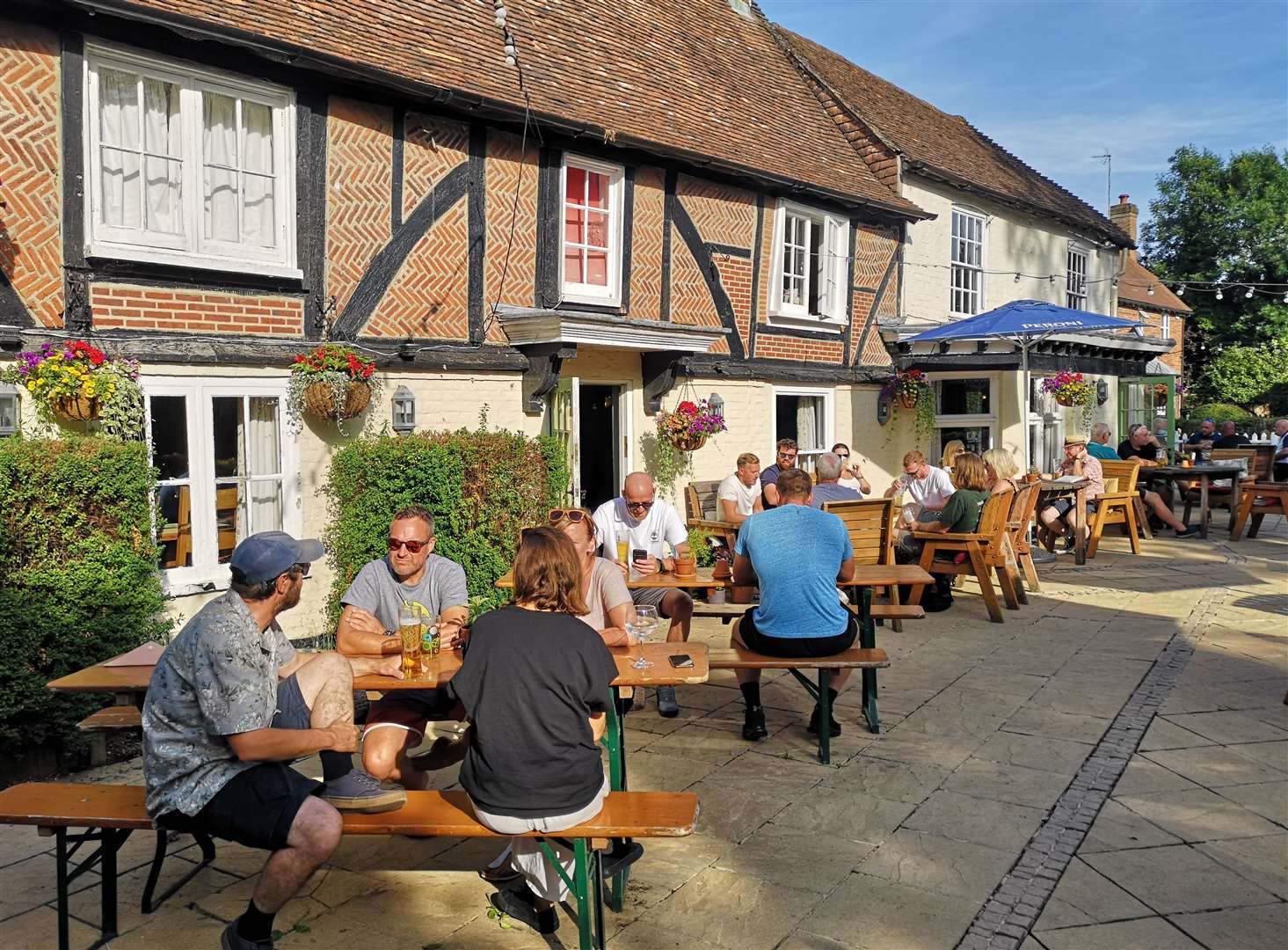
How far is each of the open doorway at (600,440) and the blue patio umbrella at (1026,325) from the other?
172 inches

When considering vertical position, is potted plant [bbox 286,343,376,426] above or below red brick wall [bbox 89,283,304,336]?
below

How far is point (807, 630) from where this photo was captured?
5223 mm

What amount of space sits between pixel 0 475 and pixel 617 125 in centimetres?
658

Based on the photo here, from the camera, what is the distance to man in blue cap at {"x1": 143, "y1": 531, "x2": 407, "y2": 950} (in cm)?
314

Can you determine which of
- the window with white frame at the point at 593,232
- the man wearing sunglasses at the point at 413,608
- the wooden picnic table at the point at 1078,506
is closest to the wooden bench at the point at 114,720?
the man wearing sunglasses at the point at 413,608

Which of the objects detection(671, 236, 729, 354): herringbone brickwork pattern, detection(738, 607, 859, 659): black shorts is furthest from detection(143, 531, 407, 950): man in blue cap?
detection(671, 236, 729, 354): herringbone brickwork pattern

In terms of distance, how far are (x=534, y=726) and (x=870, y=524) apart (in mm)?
4986

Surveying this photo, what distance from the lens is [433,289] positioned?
857 cm

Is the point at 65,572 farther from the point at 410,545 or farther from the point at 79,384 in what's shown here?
the point at 410,545

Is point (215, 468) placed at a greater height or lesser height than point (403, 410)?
lesser

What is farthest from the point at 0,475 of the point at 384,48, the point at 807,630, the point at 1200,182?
the point at 1200,182

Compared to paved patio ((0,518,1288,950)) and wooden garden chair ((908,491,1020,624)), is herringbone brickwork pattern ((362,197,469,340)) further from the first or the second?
wooden garden chair ((908,491,1020,624))

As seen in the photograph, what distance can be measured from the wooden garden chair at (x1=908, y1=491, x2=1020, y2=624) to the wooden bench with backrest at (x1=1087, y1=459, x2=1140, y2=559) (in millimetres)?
3779

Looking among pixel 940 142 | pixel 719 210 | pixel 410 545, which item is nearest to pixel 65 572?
pixel 410 545
